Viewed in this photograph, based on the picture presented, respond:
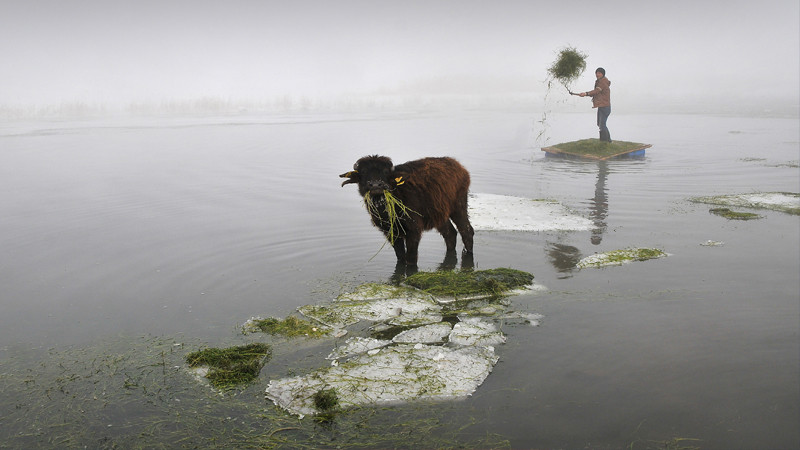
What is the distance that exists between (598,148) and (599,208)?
28.4ft

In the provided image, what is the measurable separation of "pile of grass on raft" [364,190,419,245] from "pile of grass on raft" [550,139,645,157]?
14010 mm

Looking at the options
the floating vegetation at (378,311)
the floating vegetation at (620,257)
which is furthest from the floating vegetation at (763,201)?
the floating vegetation at (378,311)

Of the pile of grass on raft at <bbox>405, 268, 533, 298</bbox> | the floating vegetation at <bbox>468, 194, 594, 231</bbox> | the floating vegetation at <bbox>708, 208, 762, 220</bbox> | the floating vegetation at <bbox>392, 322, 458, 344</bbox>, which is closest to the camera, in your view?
the floating vegetation at <bbox>392, 322, 458, 344</bbox>

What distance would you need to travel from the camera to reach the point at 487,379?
5980 mm

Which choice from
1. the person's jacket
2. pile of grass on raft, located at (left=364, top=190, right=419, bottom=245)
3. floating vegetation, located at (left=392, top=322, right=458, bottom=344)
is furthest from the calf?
the person's jacket

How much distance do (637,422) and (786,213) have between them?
32.2ft

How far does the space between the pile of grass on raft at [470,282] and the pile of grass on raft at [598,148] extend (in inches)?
550

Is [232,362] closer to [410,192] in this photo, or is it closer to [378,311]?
[378,311]

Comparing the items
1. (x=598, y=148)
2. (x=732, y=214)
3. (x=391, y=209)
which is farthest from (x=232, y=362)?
(x=598, y=148)

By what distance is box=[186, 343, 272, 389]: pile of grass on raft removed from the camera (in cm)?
602

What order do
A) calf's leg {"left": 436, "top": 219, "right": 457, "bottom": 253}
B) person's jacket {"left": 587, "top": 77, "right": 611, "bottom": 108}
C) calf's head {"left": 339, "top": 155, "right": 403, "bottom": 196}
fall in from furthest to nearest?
person's jacket {"left": 587, "top": 77, "right": 611, "bottom": 108}
calf's leg {"left": 436, "top": 219, "right": 457, "bottom": 253}
calf's head {"left": 339, "top": 155, "right": 403, "bottom": 196}

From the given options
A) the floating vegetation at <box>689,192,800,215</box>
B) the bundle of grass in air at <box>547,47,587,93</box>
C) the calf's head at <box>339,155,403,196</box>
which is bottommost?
the floating vegetation at <box>689,192,800,215</box>

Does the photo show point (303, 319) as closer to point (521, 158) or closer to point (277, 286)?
point (277, 286)

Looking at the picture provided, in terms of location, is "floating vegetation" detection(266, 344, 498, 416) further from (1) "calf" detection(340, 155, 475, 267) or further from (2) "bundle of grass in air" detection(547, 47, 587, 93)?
(2) "bundle of grass in air" detection(547, 47, 587, 93)
